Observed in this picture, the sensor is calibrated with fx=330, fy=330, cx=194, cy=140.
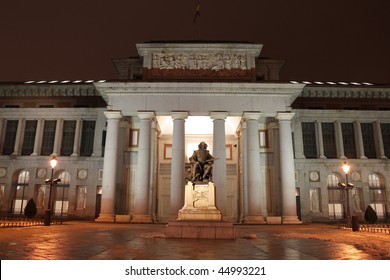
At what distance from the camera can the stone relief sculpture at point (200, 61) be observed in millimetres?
Result: 34656

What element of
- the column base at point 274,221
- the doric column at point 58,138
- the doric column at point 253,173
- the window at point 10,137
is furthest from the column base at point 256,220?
the window at point 10,137

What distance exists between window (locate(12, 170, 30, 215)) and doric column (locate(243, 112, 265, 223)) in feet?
97.1

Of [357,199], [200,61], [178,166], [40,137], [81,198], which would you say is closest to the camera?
[178,166]

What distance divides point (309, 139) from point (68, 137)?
32.3m

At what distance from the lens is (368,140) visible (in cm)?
4409

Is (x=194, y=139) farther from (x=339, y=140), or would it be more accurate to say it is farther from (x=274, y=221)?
(x=339, y=140)

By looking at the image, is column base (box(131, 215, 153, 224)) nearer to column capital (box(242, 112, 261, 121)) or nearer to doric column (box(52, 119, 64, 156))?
column capital (box(242, 112, 261, 121))

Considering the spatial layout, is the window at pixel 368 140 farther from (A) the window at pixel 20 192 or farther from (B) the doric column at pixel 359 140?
(A) the window at pixel 20 192

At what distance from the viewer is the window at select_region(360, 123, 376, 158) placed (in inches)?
1724

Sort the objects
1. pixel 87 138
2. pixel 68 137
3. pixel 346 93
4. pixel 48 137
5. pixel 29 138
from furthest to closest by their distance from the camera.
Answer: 1. pixel 346 93
2. pixel 29 138
3. pixel 48 137
4. pixel 68 137
5. pixel 87 138

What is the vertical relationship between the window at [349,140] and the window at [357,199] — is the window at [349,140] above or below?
above

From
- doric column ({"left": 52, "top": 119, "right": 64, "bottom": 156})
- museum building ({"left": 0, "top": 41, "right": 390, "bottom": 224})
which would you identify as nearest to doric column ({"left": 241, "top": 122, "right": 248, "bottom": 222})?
museum building ({"left": 0, "top": 41, "right": 390, "bottom": 224})

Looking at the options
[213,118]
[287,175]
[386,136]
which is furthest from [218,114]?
[386,136]

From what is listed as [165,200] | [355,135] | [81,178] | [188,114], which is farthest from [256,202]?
[81,178]
